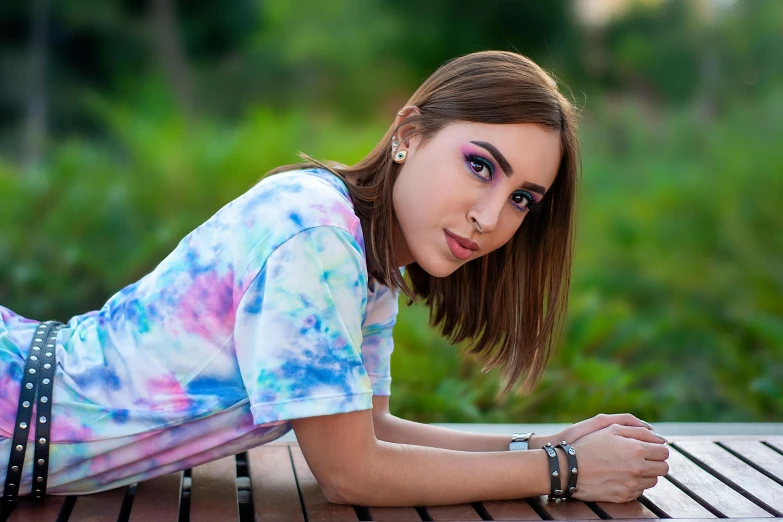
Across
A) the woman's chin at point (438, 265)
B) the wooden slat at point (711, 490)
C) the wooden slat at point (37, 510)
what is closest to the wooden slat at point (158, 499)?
the wooden slat at point (37, 510)

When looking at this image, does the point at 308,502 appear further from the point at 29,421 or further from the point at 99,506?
the point at 29,421

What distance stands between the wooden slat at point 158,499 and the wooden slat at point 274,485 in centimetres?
18

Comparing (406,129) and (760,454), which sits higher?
(406,129)

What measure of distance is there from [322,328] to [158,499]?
25.6 inches

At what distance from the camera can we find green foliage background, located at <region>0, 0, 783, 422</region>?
460 centimetres

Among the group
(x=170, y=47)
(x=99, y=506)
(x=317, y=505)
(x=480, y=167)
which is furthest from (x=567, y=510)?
(x=170, y=47)

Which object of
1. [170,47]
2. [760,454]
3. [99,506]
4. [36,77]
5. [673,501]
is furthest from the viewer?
[170,47]

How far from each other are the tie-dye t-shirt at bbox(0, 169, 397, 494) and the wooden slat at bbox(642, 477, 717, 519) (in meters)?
0.79

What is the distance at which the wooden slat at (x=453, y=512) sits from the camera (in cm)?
214

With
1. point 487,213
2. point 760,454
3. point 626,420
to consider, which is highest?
point 487,213

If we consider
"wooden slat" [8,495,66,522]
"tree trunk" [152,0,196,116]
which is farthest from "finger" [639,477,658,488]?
"tree trunk" [152,0,196,116]

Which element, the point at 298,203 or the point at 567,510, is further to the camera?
the point at 567,510

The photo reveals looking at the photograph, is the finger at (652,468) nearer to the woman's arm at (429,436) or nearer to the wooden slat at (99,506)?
the woman's arm at (429,436)

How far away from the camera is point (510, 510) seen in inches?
86.8
